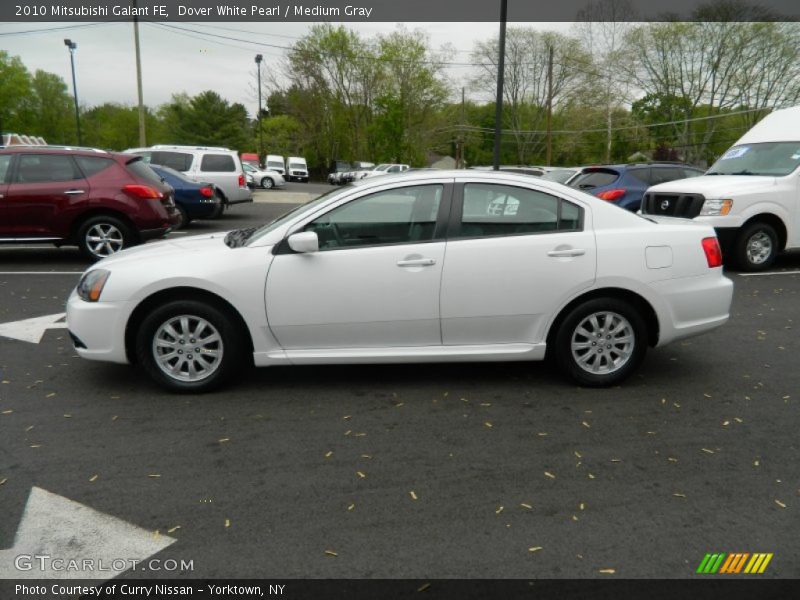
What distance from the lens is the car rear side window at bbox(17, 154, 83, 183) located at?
10.1 m

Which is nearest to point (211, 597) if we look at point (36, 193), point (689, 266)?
point (689, 266)

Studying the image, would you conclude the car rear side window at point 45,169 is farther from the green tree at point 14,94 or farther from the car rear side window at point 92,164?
the green tree at point 14,94

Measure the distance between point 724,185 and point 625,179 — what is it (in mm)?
3274

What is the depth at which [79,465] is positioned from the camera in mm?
3709

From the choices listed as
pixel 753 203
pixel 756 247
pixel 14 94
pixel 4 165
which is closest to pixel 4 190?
pixel 4 165

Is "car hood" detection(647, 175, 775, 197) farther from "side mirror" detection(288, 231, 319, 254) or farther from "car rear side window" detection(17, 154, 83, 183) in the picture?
"car rear side window" detection(17, 154, 83, 183)

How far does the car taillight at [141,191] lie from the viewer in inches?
407

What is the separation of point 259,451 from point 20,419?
5.68 feet

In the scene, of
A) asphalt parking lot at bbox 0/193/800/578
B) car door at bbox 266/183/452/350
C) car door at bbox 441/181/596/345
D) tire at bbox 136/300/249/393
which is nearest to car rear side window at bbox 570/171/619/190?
asphalt parking lot at bbox 0/193/800/578

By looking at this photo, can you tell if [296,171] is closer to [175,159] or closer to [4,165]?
[175,159]

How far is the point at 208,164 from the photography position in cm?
1794

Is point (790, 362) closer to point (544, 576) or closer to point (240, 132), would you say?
point (544, 576)

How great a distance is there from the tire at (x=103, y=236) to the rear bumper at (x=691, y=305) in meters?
8.33

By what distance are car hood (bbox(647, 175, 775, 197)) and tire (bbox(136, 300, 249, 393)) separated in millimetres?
7933
